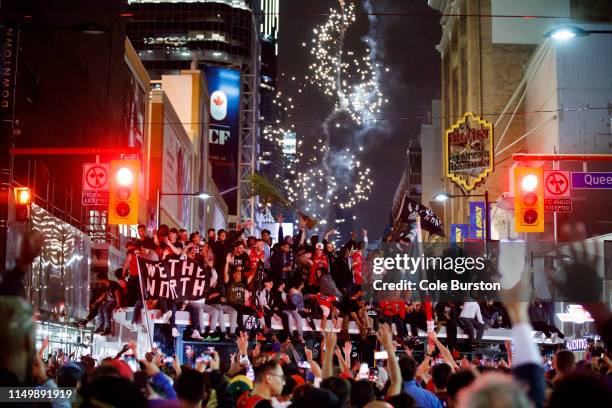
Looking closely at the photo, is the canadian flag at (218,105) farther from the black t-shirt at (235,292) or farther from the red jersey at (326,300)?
the black t-shirt at (235,292)

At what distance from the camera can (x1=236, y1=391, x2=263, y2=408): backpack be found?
7.50 m

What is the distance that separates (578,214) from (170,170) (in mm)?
20211

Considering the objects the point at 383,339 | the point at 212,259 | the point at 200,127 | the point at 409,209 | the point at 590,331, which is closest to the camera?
the point at 383,339

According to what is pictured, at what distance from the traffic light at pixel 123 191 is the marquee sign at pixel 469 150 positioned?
2103 cm

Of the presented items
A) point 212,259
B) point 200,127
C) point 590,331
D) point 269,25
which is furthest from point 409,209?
point 269,25

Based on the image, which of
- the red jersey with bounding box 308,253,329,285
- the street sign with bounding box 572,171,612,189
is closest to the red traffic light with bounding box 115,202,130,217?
the red jersey with bounding box 308,253,329,285

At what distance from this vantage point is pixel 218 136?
250ft

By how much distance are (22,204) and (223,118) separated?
5789 centimetres

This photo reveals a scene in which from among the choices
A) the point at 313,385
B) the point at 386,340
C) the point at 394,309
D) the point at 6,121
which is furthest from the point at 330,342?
the point at 6,121

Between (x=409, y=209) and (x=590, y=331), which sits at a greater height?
(x=409, y=209)

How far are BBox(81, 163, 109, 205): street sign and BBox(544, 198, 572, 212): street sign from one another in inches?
487

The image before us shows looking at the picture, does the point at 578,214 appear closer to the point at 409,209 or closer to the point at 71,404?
the point at 409,209

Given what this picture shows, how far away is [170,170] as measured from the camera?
145 ft

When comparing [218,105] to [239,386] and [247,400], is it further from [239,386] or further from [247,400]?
[247,400]
